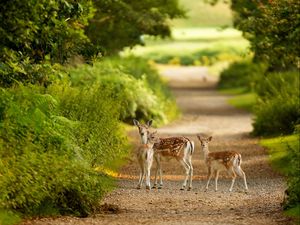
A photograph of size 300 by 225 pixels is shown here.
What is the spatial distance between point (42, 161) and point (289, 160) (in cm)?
964

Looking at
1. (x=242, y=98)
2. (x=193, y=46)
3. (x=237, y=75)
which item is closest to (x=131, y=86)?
(x=242, y=98)

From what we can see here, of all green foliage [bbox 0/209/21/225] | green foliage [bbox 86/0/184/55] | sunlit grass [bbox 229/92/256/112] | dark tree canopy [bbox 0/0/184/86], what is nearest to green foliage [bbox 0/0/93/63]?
dark tree canopy [bbox 0/0/184/86]

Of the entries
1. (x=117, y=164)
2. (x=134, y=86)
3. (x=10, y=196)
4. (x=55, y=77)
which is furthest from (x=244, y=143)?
(x=10, y=196)

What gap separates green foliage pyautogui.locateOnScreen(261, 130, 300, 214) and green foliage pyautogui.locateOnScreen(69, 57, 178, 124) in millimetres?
4881

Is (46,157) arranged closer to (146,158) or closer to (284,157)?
(146,158)

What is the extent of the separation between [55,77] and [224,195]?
395 cm

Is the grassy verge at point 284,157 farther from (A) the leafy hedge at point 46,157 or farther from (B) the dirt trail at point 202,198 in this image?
(A) the leafy hedge at point 46,157

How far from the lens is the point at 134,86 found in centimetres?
3594

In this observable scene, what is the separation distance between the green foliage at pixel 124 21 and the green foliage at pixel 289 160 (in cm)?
545

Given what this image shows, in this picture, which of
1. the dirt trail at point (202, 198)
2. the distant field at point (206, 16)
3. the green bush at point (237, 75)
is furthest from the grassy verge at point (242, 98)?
the distant field at point (206, 16)

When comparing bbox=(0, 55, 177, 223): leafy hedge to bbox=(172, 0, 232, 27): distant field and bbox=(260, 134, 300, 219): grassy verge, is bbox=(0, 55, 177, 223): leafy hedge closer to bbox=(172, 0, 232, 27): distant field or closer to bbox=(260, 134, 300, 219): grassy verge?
bbox=(260, 134, 300, 219): grassy verge

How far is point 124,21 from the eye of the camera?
108 ft

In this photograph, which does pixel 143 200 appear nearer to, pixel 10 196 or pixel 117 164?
pixel 10 196

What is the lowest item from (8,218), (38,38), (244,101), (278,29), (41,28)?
(244,101)
